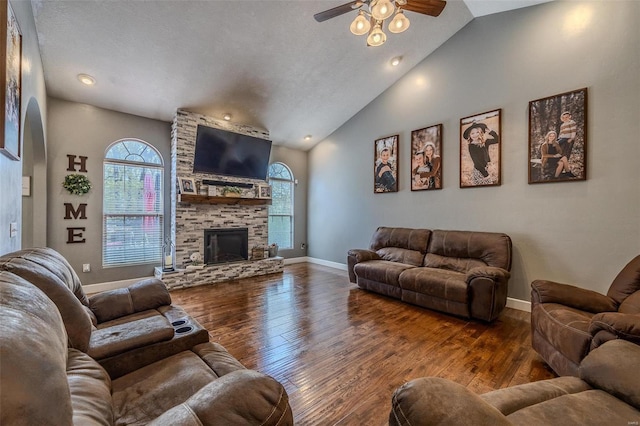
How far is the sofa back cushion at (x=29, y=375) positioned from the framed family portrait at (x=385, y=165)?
480 cm

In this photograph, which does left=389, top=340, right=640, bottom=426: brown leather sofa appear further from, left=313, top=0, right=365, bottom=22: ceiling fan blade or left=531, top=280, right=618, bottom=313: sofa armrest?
left=313, top=0, right=365, bottom=22: ceiling fan blade

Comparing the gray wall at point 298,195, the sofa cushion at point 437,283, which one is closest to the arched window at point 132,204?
the gray wall at point 298,195

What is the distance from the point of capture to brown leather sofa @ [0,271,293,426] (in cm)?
56

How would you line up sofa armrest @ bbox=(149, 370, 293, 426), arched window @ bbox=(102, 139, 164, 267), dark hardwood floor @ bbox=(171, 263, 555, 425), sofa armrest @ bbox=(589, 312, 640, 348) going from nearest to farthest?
sofa armrest @ bbox=(149, 370, 293, 426)
sofa armrest @ bbox=(589, 312, 640, 348)
dark hardwood floor @ bbox=(171, 263, 555, 425)
arched window @ bbox=(102, 139, 164, 267)

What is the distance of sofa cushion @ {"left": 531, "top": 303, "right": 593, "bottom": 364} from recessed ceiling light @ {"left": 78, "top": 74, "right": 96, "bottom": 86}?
19.2 feet

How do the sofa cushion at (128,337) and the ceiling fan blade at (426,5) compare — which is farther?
the ceiling fan blade at (426,5)

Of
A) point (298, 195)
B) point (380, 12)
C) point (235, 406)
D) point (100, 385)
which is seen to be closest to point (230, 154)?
point (298, 195)

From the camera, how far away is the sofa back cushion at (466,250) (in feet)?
11.3

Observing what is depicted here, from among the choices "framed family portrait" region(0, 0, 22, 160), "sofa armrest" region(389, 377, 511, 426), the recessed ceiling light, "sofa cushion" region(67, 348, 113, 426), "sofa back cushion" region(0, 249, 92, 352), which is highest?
the recessed ceiling light

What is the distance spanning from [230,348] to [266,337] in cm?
37

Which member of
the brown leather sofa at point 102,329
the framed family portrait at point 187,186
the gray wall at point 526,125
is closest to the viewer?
the brown leather sofa at point 102,329

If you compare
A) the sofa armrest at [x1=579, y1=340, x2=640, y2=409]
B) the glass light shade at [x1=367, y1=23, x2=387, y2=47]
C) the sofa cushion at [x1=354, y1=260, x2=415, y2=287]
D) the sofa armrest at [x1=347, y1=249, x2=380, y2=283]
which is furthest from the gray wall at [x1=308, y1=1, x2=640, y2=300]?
the sofa armrest at [x1=579, y1=340, x2=640, y2=409]

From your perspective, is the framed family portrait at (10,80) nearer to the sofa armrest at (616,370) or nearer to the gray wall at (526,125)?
the sofa armrest at (616,370)

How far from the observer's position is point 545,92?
333 cm
